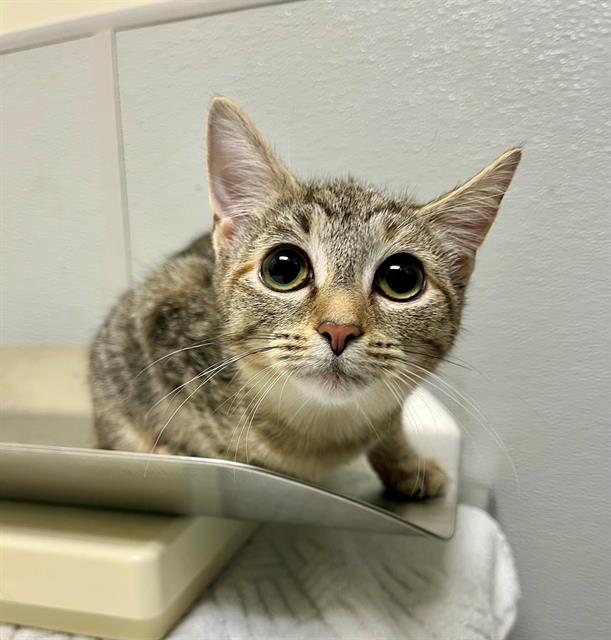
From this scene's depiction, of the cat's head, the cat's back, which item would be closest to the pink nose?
the cat's head

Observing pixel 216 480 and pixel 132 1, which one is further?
pixel 132 1

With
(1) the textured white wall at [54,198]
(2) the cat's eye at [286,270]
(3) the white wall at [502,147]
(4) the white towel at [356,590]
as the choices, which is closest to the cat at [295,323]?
(2) the cat's eye at [286,270]

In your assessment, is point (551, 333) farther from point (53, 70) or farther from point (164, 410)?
point (53, 70)

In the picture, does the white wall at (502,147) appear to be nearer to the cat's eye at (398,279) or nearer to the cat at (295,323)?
the cat at (295,323)

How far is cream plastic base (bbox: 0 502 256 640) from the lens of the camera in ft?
1.90

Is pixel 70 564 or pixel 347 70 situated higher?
pixel 347 70

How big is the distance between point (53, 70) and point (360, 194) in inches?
30.8

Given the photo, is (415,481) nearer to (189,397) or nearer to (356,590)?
(356,590)

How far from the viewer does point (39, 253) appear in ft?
3.94

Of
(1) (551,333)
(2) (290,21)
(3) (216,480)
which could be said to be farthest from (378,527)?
(2) (290,21)

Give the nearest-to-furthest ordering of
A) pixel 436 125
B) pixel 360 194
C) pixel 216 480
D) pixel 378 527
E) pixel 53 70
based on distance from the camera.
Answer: pixel 216 480 < pixel 378 527 < pixel 360 194 < pixel 436 125 < pixel 53 70

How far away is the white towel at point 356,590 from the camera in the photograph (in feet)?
2.17

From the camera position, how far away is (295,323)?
2.06 ft

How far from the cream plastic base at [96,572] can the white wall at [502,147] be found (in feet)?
2.15
